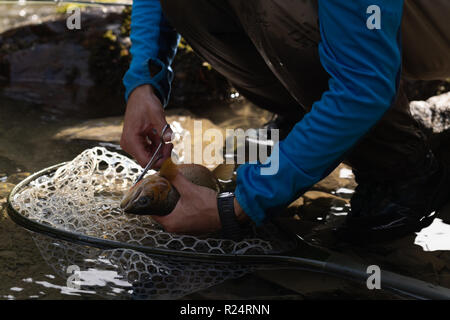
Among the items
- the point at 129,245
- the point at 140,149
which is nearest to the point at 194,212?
the point at 129,245

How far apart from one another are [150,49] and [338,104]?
4.01ft

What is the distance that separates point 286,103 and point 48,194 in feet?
4.35

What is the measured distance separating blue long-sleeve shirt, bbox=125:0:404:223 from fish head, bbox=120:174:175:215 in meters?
0.28

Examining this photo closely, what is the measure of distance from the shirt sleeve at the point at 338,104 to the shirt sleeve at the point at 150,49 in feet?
2.90

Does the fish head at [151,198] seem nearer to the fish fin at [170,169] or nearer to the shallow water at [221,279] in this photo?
the fish fin at [170,169]

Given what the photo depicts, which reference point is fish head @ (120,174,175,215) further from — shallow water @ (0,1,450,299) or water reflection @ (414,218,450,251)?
water reflection @ (414,218,450,251)

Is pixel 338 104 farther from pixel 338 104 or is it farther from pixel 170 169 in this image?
pixel 170 169

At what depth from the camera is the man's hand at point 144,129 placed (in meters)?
2.36

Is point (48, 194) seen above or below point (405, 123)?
below

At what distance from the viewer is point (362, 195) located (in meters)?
2.46

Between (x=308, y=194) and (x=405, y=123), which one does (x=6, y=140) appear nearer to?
(x=308, y=194)

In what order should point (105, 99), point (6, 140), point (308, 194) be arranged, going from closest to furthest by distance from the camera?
point (308, 194) < point (6, 140) < point (105, 99)

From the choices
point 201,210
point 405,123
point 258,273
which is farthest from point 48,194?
point 405,123

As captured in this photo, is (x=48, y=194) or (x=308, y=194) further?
(x=308, y=194)
